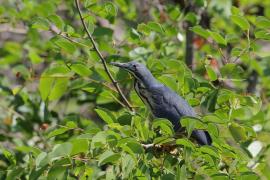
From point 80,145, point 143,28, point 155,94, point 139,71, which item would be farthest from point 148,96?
point 80,145

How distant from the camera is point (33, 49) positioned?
472cm

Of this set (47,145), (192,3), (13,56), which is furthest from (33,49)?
(192,3)

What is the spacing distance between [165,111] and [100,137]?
102 cm

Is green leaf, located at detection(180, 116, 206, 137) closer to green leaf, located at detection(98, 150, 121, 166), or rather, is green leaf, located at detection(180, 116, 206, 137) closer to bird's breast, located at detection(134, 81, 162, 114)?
green leaf, located at detection(98, 150, 121, 166)

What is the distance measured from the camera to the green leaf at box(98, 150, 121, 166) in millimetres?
2494

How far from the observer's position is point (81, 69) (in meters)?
3.19

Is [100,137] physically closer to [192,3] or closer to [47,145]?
[47,145]

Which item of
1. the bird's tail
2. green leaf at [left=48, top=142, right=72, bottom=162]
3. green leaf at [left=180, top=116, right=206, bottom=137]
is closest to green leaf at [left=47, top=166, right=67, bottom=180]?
green leaf at [left=48, top=142, right=72, bottom=162]

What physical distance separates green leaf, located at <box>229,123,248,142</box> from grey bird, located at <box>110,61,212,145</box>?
18.1 inches

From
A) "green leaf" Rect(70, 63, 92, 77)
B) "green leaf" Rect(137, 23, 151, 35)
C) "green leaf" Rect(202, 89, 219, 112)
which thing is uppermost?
"green leaf" Rect(137, 23, 151, 35)

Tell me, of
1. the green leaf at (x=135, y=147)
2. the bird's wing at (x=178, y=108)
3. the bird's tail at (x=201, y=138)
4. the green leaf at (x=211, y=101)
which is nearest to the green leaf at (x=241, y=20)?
the green leaf at (x=211, y=101)

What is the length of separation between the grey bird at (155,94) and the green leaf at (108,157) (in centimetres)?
84

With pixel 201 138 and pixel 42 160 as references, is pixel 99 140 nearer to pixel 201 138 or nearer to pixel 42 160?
pixel 42 160

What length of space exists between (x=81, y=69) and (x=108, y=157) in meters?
0.79
